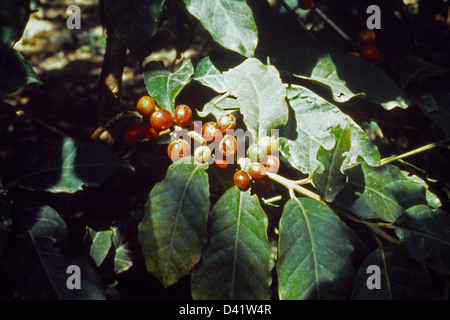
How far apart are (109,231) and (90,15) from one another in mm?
3678

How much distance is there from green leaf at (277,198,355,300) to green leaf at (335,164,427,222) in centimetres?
10

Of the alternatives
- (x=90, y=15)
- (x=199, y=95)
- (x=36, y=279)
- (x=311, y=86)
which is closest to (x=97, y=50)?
(x=90, y=15)

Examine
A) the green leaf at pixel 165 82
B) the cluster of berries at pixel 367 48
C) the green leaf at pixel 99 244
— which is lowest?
the green leaf at pixel 99 244

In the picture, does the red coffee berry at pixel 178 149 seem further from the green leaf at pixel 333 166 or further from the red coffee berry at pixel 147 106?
the green leaf at pixel 333 166

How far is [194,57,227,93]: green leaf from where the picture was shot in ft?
4.16

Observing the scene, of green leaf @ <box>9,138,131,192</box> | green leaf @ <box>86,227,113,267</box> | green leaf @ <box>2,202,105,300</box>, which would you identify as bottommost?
green leaf @ <box>86,227,113,267</box>

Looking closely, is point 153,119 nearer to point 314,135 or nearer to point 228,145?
point 228,145

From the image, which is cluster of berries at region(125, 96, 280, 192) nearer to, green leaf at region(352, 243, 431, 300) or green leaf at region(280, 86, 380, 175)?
green leaf at region(280, 86, 380, 175)

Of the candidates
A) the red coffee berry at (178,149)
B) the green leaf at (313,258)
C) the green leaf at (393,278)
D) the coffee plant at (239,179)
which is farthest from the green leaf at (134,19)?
the green leaf at (393,278)

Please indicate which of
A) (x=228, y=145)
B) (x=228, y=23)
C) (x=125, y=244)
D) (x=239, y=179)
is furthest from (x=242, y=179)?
(x=125, y=244)

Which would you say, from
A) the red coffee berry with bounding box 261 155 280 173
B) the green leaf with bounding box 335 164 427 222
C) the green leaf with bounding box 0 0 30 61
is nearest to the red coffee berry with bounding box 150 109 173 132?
the red coffee berry with bounding box 261 155 280 173

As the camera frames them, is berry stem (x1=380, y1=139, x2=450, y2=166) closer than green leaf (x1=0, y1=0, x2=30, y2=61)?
No

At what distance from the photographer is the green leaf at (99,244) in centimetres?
122

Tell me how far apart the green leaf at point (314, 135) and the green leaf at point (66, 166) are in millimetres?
570
